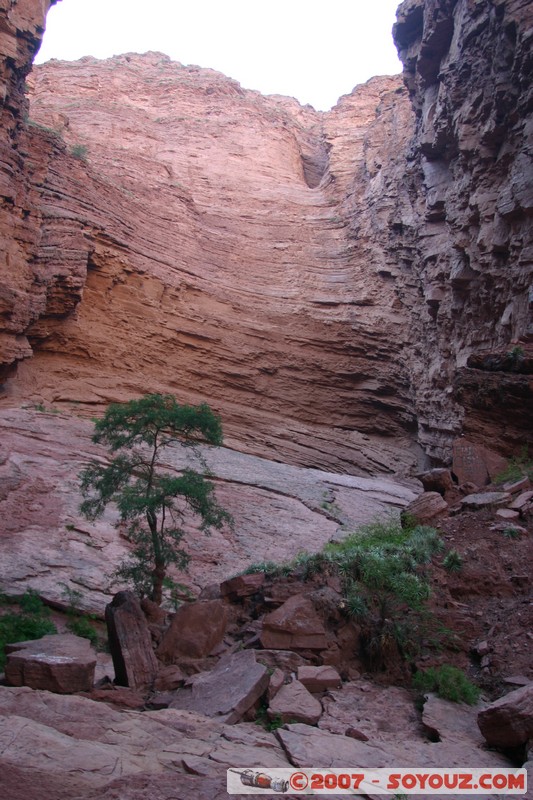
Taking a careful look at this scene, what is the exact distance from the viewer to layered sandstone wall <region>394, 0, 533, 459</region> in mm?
14699

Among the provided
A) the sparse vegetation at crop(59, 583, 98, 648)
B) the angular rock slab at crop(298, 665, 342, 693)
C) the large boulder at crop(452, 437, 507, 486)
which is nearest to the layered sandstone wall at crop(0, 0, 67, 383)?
the sparse vegetation at crop(59, 583, 98, 648)

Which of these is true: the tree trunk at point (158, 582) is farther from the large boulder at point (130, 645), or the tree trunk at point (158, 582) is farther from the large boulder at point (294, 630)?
the large boulder at point (294, 630)

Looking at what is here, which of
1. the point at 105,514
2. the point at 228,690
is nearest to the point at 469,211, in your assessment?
the point at 105,514

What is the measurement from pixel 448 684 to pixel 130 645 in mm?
3425

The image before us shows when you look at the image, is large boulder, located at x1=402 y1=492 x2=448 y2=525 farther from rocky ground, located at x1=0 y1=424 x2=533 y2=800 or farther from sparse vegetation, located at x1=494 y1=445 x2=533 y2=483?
rocky ground, located at x1=0 y1=424 x2=533 y2=800

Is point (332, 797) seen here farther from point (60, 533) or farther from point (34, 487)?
point (34, 487)

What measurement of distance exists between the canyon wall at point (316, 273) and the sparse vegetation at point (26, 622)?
8.89 meters

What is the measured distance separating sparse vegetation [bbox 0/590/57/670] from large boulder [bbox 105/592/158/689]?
176cm

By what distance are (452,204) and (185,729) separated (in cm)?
1859

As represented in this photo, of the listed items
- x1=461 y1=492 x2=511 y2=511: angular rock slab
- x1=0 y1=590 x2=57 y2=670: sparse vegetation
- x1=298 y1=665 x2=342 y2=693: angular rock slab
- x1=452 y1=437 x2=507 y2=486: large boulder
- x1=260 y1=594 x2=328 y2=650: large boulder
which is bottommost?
x1=0 y1=590 x2=57 y2=670: sparse vegetation

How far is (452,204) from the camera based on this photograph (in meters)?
20.3

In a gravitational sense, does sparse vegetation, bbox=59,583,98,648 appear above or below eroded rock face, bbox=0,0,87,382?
below

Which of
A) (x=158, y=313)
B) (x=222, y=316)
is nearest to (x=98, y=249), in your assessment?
(x=158, y=313)

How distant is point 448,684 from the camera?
662cm
